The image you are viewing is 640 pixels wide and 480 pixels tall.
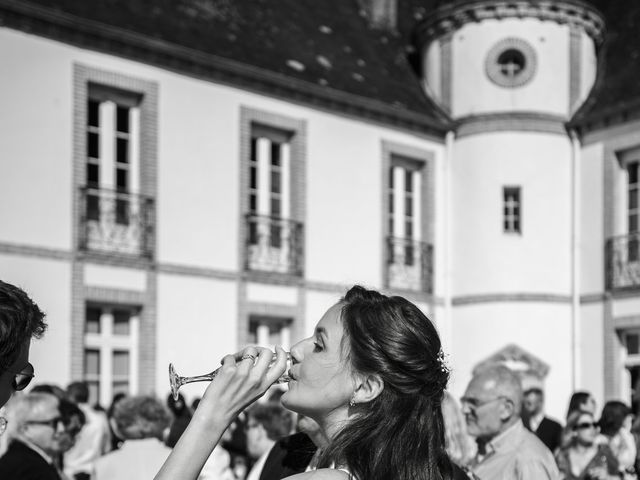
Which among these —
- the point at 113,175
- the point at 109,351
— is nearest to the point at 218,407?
the point at 109,351

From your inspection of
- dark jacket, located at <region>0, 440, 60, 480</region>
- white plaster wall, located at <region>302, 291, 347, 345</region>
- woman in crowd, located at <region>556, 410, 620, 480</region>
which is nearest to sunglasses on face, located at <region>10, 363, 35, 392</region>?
dark jacket, located at <region>0, 440, 60, 480</region>

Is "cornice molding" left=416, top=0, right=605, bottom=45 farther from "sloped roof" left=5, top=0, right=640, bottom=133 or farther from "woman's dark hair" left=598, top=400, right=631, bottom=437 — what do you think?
"woman's dark hair" left=598, top=400, right=631, bottom=437

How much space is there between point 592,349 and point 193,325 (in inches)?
317

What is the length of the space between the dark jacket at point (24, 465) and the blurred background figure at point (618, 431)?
4158mm

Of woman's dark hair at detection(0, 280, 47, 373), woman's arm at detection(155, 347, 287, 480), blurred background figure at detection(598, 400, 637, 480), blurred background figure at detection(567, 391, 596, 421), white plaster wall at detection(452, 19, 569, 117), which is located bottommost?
blurred background figure at detection(598, 400, 637, 480)

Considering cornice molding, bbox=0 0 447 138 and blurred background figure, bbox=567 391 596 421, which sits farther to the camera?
cornice molding, bbox=0 0 447 138

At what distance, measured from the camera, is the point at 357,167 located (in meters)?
20.2

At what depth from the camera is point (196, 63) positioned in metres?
17.7

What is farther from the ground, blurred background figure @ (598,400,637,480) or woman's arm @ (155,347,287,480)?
woman's arm @ (155,347,287,480)

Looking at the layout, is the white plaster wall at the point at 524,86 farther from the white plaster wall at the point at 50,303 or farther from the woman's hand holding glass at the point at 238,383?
the woman's hand holding glass at the point at 238,383

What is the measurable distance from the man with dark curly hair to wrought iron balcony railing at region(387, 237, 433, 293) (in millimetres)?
17764

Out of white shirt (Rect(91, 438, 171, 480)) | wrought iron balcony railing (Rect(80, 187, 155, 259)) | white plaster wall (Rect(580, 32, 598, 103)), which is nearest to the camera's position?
white shirt (Rect(91, 438, 171, 480))

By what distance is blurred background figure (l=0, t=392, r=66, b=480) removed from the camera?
5.15 meters

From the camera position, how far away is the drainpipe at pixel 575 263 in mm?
21859
